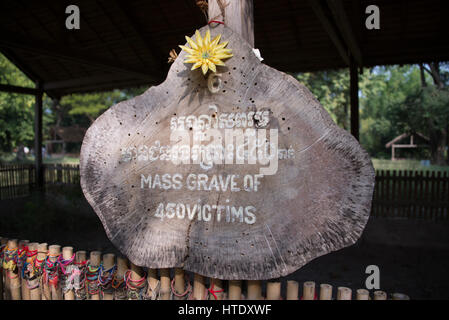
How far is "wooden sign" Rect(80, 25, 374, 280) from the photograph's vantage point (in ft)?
5.20

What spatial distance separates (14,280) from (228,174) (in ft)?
7.13

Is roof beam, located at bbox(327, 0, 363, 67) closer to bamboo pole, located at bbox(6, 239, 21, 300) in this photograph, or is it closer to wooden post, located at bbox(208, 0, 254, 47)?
wooden post, located at bbox(208, 0, 254, 47)

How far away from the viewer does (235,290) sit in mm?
1916

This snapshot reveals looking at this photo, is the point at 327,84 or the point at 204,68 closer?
the point at 204,68

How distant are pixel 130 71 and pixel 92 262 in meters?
5.72

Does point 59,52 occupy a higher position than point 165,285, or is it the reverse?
point 59,52

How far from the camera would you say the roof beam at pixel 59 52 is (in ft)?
16.2

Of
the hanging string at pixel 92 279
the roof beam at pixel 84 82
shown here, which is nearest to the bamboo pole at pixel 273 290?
the hanging string at pixel 92 279

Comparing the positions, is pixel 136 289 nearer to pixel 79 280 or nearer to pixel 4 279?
pixel 79 280

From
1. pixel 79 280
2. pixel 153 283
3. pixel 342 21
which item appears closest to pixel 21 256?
pixel 79 280

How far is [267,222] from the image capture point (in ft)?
5.49

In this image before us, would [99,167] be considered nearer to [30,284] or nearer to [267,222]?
[267,222]

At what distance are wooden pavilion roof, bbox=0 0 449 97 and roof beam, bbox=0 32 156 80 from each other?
1 centimetres
